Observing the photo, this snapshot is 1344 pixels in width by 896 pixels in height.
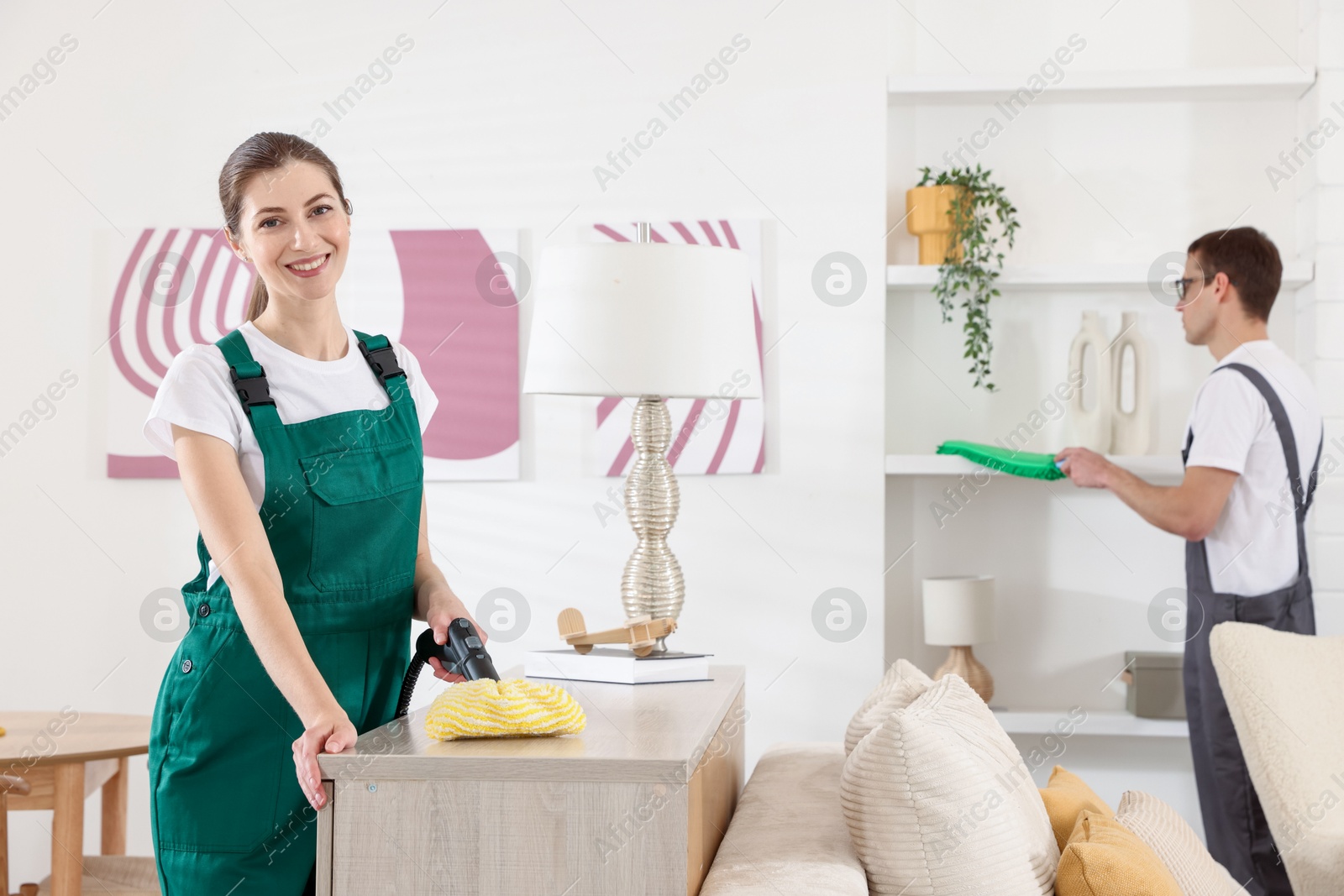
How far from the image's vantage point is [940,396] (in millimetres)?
3408

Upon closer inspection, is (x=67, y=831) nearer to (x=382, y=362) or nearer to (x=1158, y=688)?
(x=382, y=362)

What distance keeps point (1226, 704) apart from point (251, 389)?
2.20 metres

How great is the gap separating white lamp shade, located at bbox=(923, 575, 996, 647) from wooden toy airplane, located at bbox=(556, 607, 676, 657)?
1.46 metres

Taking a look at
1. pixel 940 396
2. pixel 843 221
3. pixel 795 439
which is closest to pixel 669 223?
pixel 843 221

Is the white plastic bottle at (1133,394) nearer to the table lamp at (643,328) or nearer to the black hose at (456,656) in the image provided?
the table lamp at (643,328)

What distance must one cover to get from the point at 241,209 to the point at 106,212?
2177 millimetres

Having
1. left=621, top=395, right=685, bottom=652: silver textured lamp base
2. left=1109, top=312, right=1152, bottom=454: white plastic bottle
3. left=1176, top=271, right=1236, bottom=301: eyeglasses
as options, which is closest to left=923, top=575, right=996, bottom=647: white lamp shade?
left=1109, top=312, right=1152, bottom=454: white plastic bottle

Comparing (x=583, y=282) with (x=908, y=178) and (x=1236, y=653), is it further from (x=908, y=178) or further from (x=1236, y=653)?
(x=908, y=178)

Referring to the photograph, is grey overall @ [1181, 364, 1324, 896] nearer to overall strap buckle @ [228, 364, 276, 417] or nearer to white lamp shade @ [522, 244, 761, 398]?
white lamp shade @ [522, 244, 761, 398]

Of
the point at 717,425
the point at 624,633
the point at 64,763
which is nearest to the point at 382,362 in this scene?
the point at 624,633

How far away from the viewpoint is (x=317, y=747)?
48.2 inches

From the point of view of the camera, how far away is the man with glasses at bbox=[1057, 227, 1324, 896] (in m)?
2.68

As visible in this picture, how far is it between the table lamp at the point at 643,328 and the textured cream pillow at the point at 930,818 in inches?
22.4

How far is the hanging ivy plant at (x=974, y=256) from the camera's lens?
319cm
